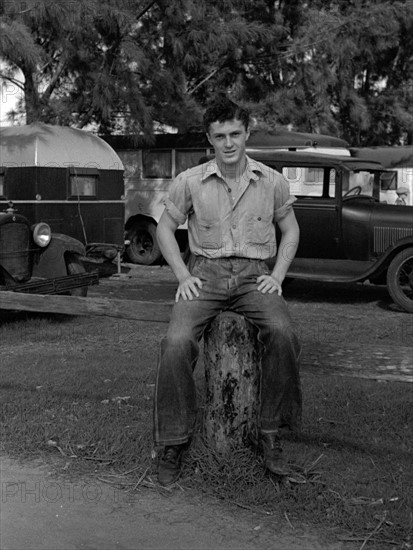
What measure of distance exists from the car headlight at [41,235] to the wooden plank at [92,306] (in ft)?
14.1

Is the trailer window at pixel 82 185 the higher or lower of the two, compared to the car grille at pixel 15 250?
higher

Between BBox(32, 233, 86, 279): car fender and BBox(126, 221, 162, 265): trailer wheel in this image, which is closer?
BBox(32, 233, 86, 279): car fender

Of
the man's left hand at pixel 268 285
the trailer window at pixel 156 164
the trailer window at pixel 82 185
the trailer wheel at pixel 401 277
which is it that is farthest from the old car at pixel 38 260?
the trailer window at pixel 156 164

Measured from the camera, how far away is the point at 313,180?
11500 millimetres

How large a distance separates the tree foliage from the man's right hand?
28.9 feet

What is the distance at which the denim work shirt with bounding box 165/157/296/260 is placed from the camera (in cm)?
419

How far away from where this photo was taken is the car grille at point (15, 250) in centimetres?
925

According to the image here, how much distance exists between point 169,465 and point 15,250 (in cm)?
567

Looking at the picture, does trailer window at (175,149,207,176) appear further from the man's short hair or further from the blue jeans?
the blue jeans

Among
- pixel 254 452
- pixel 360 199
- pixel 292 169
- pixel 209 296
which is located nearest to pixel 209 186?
pixel 209 296

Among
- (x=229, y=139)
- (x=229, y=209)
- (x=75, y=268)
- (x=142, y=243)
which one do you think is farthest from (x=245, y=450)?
(x=142, y=243)

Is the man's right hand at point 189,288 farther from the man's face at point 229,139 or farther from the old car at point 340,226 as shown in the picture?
the old car at point 340,226

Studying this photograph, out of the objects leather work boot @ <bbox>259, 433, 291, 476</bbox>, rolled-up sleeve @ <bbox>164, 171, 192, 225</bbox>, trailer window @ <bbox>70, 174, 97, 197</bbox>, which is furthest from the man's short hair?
trailer window @ <bbox>70, 174, 97, 197</bbox>

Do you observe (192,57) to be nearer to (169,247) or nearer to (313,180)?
(313,180)
